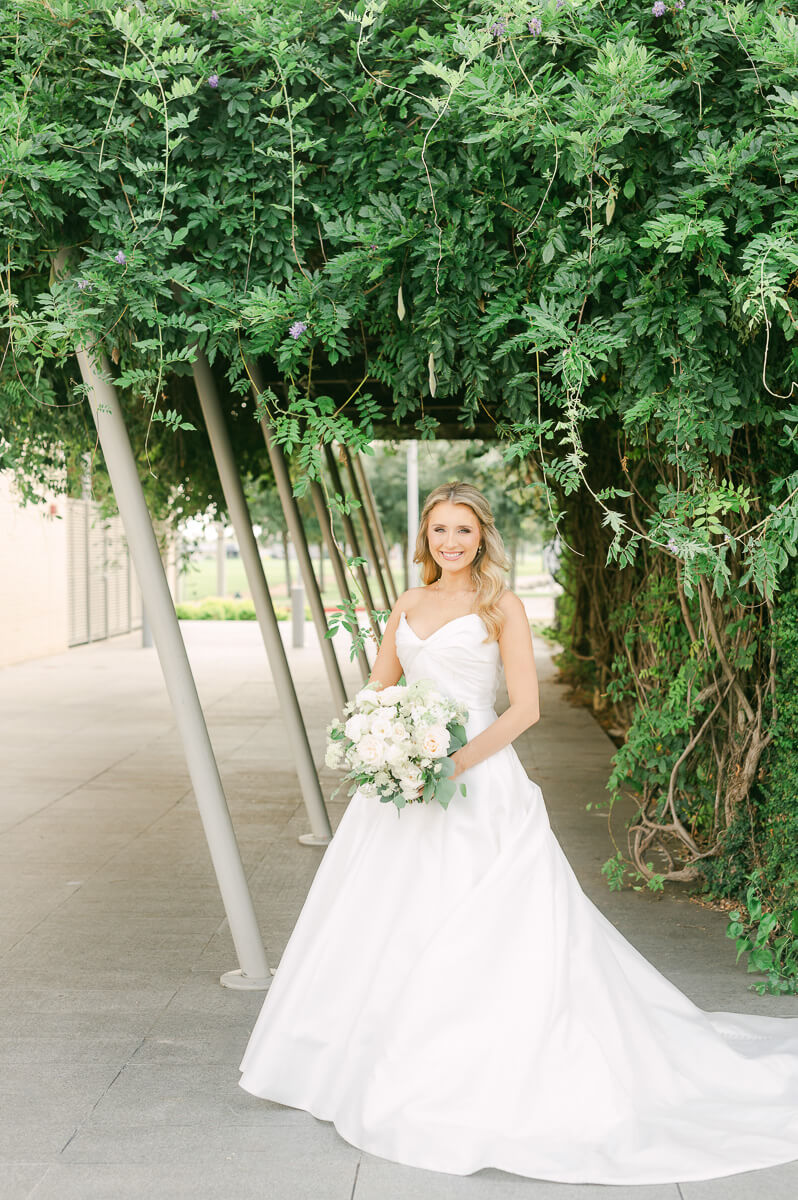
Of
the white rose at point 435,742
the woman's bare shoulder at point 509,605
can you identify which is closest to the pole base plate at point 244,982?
the white rose at point 435,742

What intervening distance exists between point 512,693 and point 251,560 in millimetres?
2654

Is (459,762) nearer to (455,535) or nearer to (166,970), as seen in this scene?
(455,535)

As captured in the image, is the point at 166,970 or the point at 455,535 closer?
the point at 455,535

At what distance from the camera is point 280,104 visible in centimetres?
391

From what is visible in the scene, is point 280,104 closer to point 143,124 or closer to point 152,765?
point 143,124

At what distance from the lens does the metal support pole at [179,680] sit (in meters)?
4.66

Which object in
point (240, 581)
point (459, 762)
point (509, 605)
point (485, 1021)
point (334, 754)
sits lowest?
point (240, 581)

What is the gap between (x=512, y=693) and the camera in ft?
12.4

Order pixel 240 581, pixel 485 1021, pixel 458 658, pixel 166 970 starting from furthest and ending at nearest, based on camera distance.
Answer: pixel 240 581 < pixel 166 970 < pixel 458 658 < pixel 485 1021

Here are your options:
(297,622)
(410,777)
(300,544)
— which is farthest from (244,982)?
(297,622)

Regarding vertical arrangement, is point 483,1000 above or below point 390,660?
below

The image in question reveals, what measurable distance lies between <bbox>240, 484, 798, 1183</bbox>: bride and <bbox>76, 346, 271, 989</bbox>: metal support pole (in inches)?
40.4

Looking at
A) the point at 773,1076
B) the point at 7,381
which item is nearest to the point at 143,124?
the point at 7,381

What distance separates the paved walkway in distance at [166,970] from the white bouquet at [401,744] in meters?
1.04
